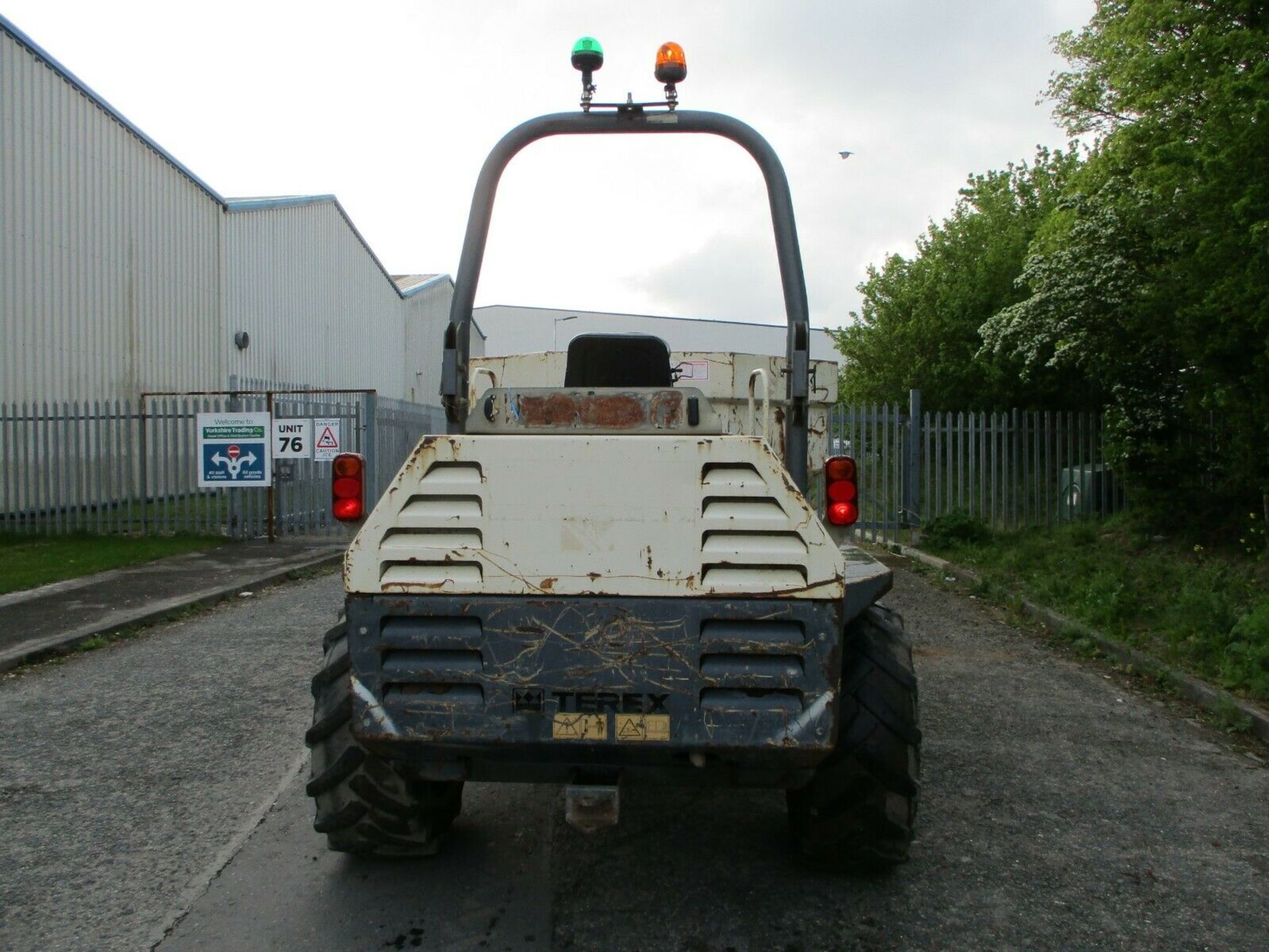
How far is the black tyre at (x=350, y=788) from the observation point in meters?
3.65

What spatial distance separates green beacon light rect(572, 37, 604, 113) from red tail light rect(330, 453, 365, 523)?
1602 mm

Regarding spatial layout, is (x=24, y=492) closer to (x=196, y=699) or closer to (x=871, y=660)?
(x=196, y=699)

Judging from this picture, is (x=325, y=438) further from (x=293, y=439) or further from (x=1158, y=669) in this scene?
(x=1158, y=669)

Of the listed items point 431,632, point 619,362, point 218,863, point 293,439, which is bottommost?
point 218,863

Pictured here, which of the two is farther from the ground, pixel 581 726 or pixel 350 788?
pixel 581 726

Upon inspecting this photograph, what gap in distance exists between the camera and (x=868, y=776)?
3.53 m

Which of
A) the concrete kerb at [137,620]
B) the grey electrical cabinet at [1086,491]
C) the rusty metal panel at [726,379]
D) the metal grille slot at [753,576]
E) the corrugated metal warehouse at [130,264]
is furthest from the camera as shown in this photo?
the corrugated metal warehouse at [130,264]

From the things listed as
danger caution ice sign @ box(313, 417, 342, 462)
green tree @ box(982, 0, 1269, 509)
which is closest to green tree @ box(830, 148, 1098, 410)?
green tree @ box(982, 0, 1269, 509)

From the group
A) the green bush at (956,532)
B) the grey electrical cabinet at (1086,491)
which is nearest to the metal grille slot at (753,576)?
the green bush at (956,532)

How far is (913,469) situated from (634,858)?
1372 centimetres

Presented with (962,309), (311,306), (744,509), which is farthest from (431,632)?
(311,306)

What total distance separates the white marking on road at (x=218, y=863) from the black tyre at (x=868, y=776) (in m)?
2.06

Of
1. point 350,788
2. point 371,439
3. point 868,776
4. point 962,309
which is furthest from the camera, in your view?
point 962,309

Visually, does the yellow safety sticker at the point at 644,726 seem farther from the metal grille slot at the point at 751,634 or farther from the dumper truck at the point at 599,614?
the metal grille slot at the point at 751,634
